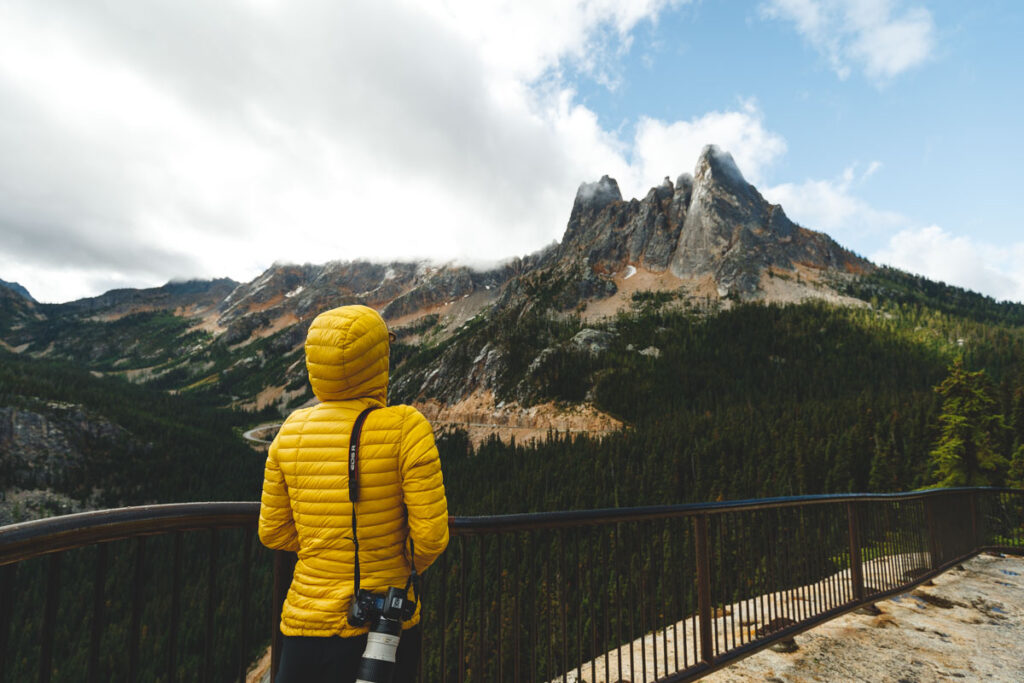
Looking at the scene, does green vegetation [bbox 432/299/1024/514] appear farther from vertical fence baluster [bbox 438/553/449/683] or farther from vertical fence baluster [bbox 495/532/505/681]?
vertical fence baluster [bbox 438/553/449/683]

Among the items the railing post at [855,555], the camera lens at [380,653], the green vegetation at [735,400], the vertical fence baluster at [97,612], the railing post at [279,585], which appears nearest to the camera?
the vertical fence baluster at [97,612]

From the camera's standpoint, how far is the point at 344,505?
280 centimetres

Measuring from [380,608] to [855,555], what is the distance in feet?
26.1

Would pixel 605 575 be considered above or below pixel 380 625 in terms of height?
below

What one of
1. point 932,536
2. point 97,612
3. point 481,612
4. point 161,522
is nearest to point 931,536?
point 932,536

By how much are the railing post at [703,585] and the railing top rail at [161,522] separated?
0.23 metres

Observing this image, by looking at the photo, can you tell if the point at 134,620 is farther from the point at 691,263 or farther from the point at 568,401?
the point at 691,263

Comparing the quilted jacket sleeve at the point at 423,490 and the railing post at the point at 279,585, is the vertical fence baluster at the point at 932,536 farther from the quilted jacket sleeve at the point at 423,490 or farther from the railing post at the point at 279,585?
the railing post at the point at 279,585

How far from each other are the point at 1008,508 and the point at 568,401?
126 m

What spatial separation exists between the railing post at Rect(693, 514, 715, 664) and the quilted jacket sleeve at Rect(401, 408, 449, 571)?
356 cm

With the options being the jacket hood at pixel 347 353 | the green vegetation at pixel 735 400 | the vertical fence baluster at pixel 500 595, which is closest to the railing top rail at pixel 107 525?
the jacket hood at pixel 347 353

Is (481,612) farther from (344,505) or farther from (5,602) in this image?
(5,602)

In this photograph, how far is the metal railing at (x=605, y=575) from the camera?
2.29 m

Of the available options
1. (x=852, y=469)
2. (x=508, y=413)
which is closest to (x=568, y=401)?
(x=508, y=413)
